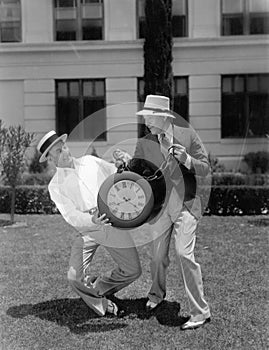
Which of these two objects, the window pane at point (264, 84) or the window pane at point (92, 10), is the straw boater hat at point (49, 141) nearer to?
the window pane at point (92, 10)

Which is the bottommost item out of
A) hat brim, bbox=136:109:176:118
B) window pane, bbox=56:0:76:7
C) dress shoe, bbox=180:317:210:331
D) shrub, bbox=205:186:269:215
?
dress shoe, bbox=180:317:210:331

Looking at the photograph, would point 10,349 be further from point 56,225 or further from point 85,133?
point 56,225

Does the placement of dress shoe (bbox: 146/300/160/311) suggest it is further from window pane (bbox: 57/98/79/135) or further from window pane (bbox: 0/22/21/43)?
window pane (bbox: 0/22/21/43)

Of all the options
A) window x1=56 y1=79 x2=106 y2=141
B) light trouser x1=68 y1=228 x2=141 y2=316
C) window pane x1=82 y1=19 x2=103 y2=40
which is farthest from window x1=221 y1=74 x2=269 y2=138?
light trouser x1=68 y1=228 x2=141 y2=316

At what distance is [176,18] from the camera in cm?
464

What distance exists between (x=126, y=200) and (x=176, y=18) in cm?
194

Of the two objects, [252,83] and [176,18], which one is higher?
[176,18]

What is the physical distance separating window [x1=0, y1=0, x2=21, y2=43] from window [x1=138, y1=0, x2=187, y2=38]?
3.47ft

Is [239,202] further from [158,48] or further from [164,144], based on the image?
[164,144]

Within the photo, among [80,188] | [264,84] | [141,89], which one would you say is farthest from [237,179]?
[80,188]

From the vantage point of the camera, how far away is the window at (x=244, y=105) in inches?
196

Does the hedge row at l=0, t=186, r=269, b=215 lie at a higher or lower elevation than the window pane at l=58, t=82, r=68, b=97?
lower

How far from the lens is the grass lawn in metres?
3.60

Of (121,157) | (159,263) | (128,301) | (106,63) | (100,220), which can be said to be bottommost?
(128,301)
